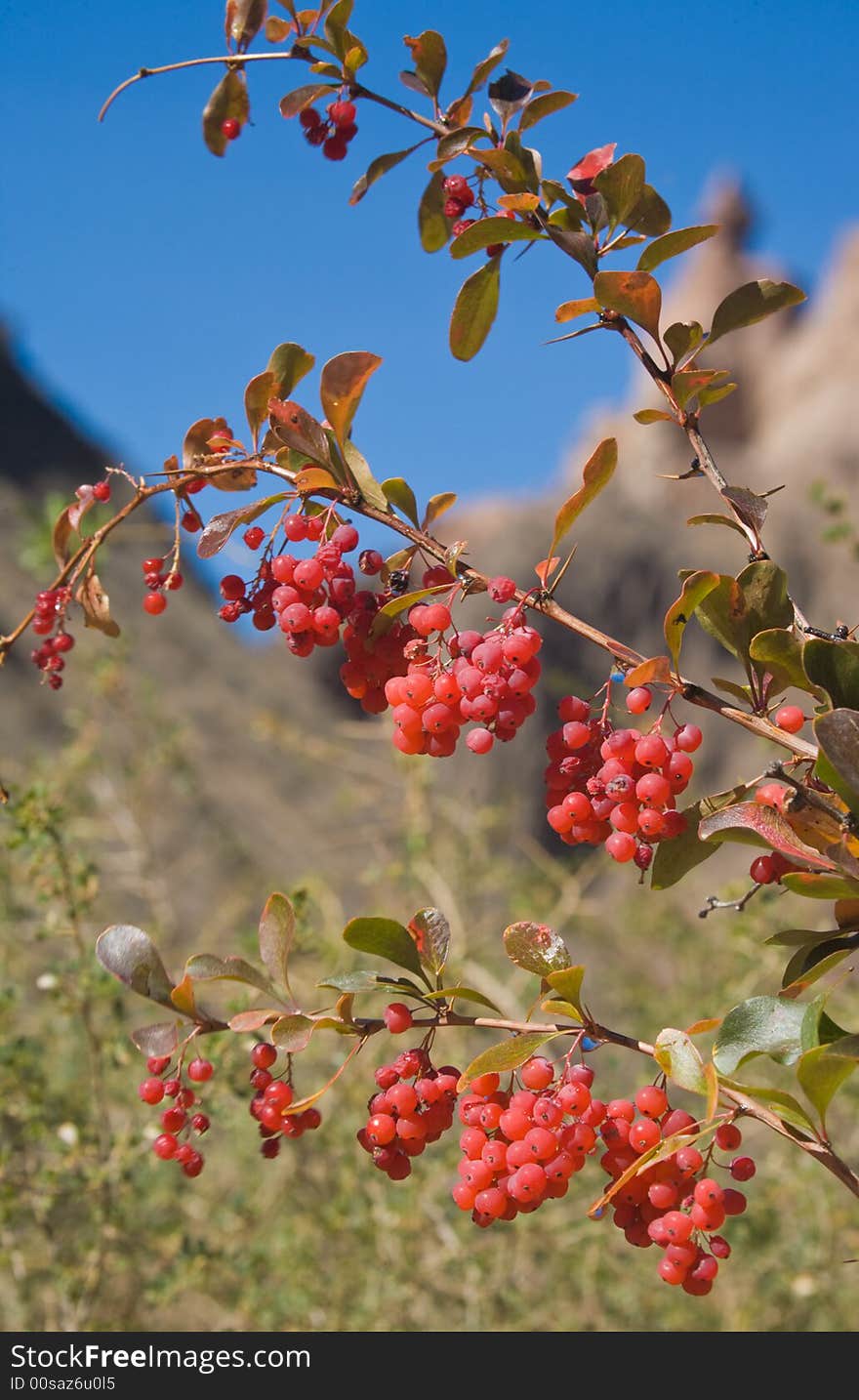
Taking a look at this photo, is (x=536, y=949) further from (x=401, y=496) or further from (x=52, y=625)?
(x=52, y=625)

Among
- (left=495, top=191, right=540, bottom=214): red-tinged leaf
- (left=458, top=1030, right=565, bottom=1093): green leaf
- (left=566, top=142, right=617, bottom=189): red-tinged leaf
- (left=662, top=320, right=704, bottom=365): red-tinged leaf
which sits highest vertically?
(left=566, top=142, right=617, bottom=189): red-tinged leaf

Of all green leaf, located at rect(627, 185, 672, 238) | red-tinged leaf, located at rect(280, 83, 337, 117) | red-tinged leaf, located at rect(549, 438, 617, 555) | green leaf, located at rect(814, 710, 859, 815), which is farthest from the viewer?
red-tinged leaf, located at rect(280, 83, 337, 117)

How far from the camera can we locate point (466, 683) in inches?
24.7

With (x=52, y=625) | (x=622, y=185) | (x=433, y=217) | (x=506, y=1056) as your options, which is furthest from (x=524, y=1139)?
(x=433, y=217)

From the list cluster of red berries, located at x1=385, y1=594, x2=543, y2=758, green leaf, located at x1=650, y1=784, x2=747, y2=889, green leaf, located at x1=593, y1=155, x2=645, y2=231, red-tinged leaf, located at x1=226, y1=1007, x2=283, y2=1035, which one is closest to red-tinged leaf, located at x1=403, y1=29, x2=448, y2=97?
green leaf, located at x1=593, y1=155, x2=645, y2=231

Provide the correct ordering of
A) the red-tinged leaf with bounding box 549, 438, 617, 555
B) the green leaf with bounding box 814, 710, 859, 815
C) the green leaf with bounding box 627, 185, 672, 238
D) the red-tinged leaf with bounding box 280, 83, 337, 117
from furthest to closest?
the red-tinged leaf with bounding box 280, 83, 337, 117 < the green leaf with bounding box 627, 185, 672, 238 < the red-tinged leaf with bounding box 549, 438, 617, 555 < the green leaf with bounding box 814, 710, 859, 815

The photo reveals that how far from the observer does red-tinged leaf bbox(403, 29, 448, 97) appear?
2.72ft

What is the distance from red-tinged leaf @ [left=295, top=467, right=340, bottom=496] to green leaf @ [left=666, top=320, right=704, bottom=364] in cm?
24

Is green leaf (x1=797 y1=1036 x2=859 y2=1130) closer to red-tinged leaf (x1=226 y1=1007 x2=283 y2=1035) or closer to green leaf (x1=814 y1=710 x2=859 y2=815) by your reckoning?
green leaf (x1=814 y1=710 x2=859 y2=815)

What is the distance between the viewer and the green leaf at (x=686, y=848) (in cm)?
64

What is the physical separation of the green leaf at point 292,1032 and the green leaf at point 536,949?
0.13m

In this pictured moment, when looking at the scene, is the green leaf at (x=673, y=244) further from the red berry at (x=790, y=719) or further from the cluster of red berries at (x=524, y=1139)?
the cluster of red berries at (x=524, y=1139)

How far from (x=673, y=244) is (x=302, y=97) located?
34cm
